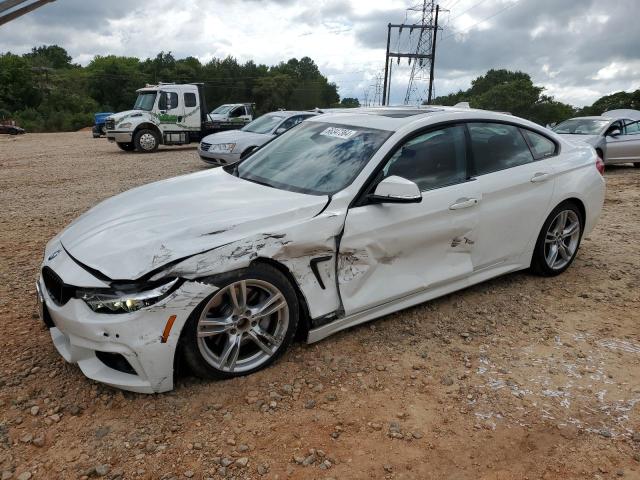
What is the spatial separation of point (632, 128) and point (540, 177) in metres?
10.8

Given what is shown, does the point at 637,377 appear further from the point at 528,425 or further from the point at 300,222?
the point at 300,222

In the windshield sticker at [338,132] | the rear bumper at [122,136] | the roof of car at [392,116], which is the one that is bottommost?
the rear bumper at [122,136]

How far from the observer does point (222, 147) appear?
11.9 m

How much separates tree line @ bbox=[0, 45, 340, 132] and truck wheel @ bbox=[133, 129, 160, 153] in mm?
31331

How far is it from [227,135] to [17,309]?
908 cm

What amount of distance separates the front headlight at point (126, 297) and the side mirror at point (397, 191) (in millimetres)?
1372

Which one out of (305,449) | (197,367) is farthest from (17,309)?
(305,449)

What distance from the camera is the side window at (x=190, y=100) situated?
59.7 feet

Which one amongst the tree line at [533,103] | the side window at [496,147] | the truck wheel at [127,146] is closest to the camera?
the side window at [496,147]

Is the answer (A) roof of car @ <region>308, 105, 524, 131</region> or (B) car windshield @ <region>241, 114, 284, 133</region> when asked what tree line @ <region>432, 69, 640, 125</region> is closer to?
(B) car windshield @ <region>241, 114, 284, 133</region>

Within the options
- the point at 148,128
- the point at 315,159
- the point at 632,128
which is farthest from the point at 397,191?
the point at 148,128

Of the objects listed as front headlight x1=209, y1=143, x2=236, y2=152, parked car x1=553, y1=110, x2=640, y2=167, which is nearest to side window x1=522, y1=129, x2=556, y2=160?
front headlight x1=209, y1=143, x2=236, y2=152

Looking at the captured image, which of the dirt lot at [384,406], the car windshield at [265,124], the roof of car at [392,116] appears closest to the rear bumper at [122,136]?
the car windshield at [265,124]

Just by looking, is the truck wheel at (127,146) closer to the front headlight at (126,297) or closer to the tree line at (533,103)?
the front headlight at (126,297)
